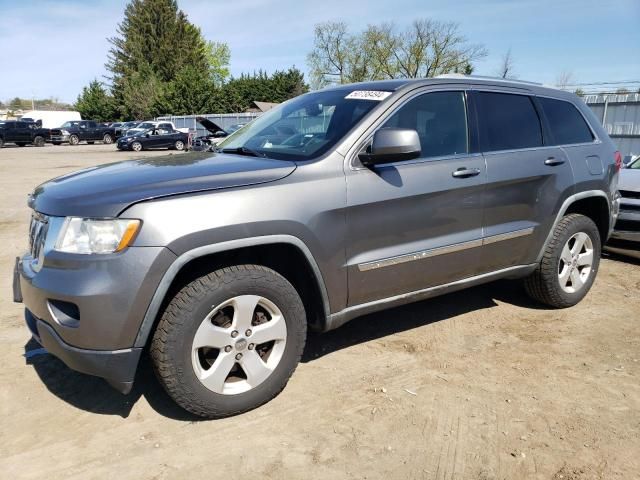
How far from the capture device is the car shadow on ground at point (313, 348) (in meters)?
3.02

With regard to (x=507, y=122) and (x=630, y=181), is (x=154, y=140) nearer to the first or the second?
(x=630, y=181)

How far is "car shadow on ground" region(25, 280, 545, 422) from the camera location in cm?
302

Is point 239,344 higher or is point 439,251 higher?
point 439,251

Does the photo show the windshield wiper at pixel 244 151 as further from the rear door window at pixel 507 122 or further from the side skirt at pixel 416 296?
the rear door window at pixel 507 122

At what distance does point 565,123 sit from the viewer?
428 centimetres

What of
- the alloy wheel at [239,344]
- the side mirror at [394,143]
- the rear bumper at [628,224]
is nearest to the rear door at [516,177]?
the side mirror at [394,143]

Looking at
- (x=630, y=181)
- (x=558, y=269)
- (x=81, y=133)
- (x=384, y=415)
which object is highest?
(x=81, y=133)

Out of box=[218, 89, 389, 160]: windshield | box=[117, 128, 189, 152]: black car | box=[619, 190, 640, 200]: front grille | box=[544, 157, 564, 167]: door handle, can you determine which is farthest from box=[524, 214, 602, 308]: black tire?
box=[117, 128, 189, 152]: black car

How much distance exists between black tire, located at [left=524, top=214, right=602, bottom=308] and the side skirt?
0.50ft

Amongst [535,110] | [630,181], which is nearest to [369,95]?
[535,110]

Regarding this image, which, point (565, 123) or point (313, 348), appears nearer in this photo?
point (313, 348)

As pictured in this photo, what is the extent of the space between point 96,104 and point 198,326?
68341 mm

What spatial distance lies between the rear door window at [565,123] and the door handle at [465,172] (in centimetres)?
102

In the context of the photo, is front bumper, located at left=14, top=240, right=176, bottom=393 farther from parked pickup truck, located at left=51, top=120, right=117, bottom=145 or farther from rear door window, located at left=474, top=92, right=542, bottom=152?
parked pickup truck, located at left=51, top=120, right=117, bottom=145
